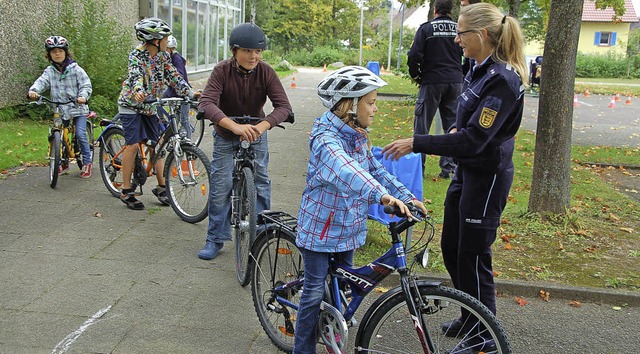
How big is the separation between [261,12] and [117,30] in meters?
43.3

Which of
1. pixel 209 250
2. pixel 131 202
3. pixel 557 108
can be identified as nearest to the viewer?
pixel 209 250

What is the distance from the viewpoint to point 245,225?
523 centimetres

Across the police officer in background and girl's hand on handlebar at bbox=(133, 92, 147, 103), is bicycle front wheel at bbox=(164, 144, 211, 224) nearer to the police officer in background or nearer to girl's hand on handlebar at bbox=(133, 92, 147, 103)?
girl's hand on handlebar at bbox=(133, 92, 147, 103)

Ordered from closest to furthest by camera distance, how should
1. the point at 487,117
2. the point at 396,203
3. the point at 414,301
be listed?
the point at 396,203 < the point at 414,301 < the point at 487,117

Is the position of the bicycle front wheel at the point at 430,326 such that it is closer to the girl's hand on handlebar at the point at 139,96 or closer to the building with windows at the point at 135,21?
the girl's hand on handlebar at the point at 139,96

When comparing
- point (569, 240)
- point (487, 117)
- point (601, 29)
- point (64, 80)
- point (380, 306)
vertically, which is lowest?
point (569, 240)

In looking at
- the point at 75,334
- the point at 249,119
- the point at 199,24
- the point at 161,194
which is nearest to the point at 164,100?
the point at 161,194

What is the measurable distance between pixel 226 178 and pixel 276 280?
1588mm

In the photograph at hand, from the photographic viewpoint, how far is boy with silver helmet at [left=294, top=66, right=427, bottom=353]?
338 cm

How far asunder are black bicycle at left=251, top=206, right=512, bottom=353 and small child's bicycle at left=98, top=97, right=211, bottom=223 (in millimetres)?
2411

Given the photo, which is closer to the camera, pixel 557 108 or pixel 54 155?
pixel 557 108

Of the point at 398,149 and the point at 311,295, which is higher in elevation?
the point at 398,149

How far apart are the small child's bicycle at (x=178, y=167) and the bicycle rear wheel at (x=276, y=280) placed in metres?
2.23

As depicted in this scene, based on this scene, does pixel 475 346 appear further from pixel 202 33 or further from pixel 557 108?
pixel 202 33
